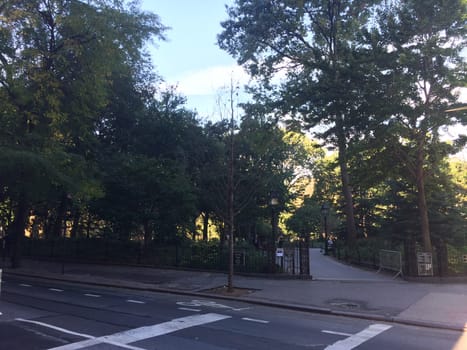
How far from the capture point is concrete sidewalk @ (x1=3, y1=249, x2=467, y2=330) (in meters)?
10.8

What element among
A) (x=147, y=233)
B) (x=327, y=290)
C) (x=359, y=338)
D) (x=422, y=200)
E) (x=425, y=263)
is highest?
(x=422, y=200)

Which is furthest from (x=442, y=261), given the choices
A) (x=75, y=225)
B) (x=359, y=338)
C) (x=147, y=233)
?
(x=75, y=225)

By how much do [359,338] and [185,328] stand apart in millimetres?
3659

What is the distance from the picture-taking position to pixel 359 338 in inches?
326

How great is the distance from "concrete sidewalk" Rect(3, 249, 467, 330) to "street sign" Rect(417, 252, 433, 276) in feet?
3.46

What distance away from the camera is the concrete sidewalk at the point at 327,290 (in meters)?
10.8

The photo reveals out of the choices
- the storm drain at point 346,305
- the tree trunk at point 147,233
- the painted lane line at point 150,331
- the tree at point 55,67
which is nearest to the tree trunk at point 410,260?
the storm drain at point 346,305

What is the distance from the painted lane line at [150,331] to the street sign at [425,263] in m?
10.3

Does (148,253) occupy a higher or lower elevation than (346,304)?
higher

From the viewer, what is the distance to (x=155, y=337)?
314 inches

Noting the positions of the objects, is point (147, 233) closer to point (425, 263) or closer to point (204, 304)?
point (204, 304)

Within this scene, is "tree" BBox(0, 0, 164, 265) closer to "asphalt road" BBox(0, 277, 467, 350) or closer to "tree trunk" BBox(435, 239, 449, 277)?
"asphalt road" BBox(0, 277, 467, 350)

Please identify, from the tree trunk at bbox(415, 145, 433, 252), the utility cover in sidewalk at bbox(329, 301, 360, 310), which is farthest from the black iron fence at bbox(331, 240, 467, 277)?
the utility cover in sidewalk at bbox(329, 301, 360, 310)

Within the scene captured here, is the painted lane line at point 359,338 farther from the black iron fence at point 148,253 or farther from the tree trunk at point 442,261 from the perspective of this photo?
the black iron fence at point 148,253
